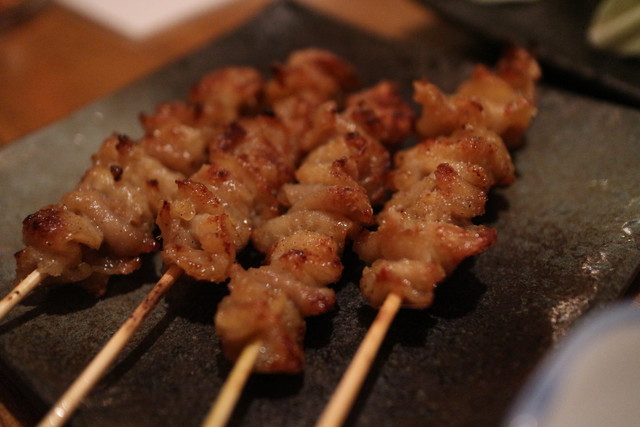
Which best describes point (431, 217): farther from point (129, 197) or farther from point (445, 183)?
point (129, 197)

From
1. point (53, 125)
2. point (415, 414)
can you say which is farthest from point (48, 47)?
point (415, 414)

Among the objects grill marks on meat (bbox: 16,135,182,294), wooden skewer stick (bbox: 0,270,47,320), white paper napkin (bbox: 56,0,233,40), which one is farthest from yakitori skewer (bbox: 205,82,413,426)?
white paper napkin (bbox: 56,0,233,40)

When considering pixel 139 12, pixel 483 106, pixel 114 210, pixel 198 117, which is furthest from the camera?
pixel 139 12

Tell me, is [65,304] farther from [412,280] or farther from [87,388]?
[412,280]

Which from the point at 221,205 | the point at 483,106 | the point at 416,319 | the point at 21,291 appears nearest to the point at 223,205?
the point at 221,205

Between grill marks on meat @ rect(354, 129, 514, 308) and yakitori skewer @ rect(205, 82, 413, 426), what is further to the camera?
grill marks on meat @ rect(354, 129, 514, 308)

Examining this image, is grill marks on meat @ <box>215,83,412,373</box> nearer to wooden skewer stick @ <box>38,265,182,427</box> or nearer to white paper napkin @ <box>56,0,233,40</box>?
wooden skewer stick @ <box>38,265,182,427</box>

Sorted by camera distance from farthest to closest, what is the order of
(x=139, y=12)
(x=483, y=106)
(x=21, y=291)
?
(x=139, y=12) < (x=483, y=106) < (x=21, y=291)
